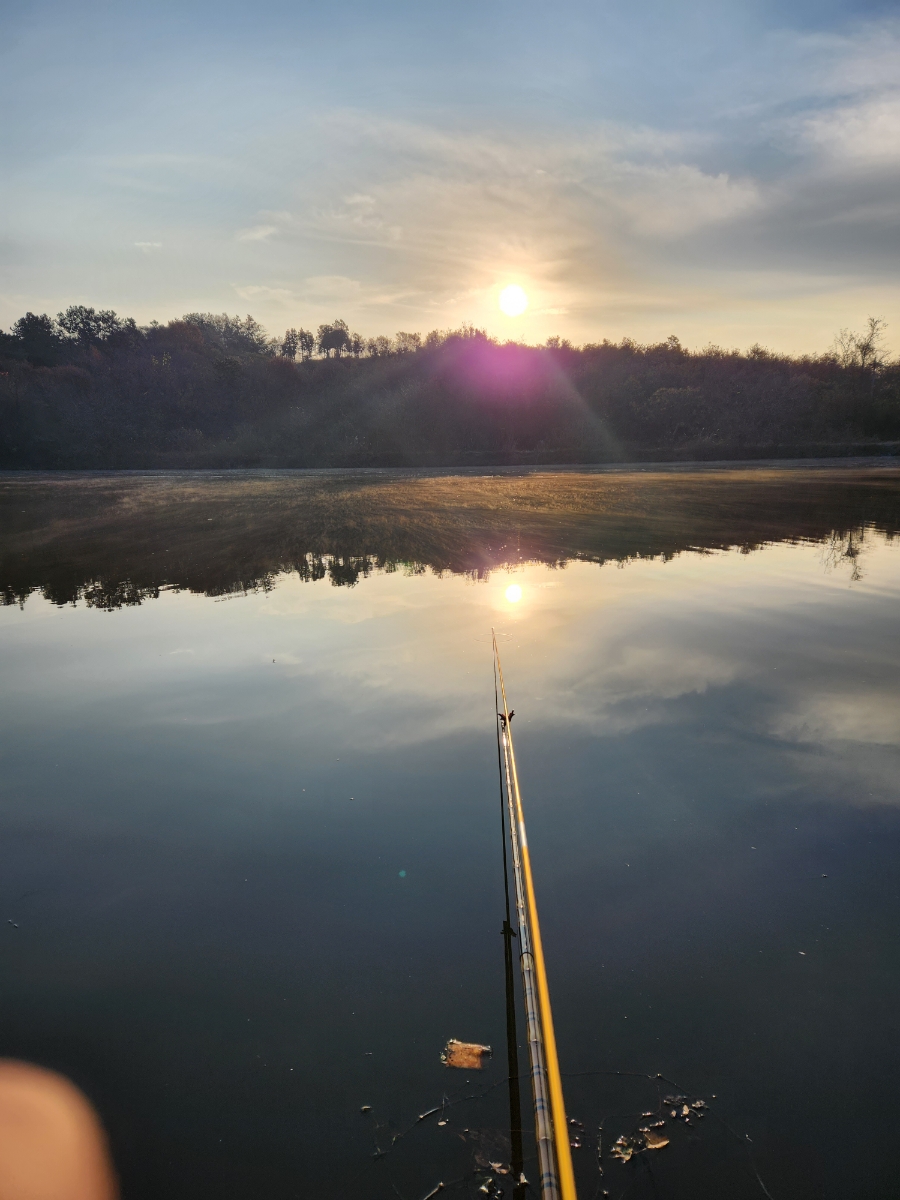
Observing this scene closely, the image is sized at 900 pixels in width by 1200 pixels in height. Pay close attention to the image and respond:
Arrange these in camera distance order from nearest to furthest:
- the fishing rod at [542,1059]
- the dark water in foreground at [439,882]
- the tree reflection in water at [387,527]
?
the fishing rod at [542,1059]
the dark water in foreground at [439,882]
the tree reflection in water at [387,527]

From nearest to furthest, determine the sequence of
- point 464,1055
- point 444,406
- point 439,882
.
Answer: point 464,1055
point 439,882
point 444,406

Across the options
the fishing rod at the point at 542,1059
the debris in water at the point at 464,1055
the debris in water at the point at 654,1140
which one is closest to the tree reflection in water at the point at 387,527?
the fishing rod at the point at 542,1059

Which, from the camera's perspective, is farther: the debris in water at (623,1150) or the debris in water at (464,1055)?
the debris in water at (464,1055)

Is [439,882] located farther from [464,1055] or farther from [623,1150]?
[623,1150]

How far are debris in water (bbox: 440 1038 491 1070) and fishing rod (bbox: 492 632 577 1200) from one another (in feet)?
0.80

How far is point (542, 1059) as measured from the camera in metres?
3.52

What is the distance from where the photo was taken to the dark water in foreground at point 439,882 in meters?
3.52

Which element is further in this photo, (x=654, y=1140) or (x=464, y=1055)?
(x=464, y=1055)

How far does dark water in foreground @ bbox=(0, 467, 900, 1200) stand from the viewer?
352 centimetres

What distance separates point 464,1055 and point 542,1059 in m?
0.48

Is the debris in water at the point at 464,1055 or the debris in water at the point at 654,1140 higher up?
the debris in water at the point at 464,1055

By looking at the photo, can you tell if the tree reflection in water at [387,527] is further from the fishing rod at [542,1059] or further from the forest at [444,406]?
the forest at [444,406]

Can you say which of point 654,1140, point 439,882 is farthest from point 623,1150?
Result: point 439,882

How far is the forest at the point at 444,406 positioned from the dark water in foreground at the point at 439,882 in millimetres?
55165
